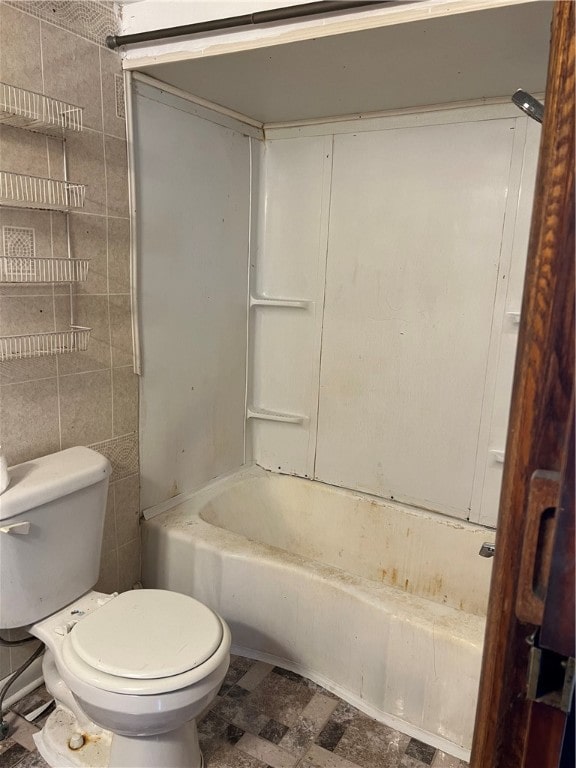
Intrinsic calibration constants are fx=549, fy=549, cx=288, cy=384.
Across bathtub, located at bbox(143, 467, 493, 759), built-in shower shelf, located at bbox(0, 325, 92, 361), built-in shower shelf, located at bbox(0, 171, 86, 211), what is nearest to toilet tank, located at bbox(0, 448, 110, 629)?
built-in shower shelf, located at bbox(0, 325, 92, 361)

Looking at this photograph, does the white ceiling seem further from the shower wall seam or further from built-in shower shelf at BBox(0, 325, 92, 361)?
built-in shower shelf at BBox(0, 325, 92, 361)

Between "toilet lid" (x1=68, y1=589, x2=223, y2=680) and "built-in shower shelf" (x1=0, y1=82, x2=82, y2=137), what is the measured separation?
134 centimetres

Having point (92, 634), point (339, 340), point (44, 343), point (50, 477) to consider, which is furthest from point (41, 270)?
point (339, 340)

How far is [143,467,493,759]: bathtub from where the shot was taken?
63.5 inches

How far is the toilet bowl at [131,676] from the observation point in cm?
128

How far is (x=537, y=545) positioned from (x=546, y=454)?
77 mm

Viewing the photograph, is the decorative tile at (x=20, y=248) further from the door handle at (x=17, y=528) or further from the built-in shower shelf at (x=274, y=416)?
the built-in shower shelf at (x=274, y=416)

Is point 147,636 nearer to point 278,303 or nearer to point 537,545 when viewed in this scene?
point 537,545

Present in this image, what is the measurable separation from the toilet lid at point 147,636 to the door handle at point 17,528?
0.94ft

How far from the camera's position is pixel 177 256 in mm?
2102

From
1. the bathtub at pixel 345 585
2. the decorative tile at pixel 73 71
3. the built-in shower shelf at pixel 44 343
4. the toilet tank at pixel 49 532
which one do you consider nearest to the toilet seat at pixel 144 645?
the toilet tank at pixel 49 532

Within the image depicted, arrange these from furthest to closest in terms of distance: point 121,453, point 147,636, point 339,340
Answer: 1. point 339,340
2. point 121,453
3. point 147,636

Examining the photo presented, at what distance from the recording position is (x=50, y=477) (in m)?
1.53

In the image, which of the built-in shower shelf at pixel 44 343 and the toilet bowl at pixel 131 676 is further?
the built-in shower shelf at pixel 44 343
